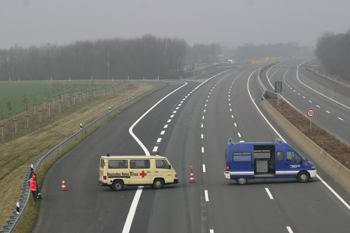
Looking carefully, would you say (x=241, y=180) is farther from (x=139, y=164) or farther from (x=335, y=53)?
(x=335, y=53)

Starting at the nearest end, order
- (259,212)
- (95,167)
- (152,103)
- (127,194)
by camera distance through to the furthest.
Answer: (259,212), (127,194), (95,167), (152,103)

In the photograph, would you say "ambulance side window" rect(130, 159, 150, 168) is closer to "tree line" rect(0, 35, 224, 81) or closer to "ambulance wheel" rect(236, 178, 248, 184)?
"ambulance wheel" rect(236, 178, 248, 184)

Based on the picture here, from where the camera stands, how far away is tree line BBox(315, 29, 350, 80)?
319 ft

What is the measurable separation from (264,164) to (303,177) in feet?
6.93

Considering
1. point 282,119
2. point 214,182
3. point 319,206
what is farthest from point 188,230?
point 282,119

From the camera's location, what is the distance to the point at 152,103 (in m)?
55.5

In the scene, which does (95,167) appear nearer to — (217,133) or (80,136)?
A: (80,136)

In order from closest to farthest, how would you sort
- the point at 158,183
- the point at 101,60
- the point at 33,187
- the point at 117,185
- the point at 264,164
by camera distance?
the point at 33,187, the point at 117,185, the point at 158,183, the point at 264,164, the point at 101,60

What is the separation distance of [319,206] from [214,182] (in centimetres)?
641

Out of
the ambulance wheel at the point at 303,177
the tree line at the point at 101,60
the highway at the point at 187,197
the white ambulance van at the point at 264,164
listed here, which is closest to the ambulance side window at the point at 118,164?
the highway at the point at 187,197

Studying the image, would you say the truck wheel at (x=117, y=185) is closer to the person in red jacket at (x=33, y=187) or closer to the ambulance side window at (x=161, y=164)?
the ambulance side window at (x=161, y=164)

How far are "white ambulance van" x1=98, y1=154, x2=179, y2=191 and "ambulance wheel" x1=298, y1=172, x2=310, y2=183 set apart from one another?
690 cm

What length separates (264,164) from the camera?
2334 cm

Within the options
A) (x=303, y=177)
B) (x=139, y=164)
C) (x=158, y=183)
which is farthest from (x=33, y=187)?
(x=303, y=177)
